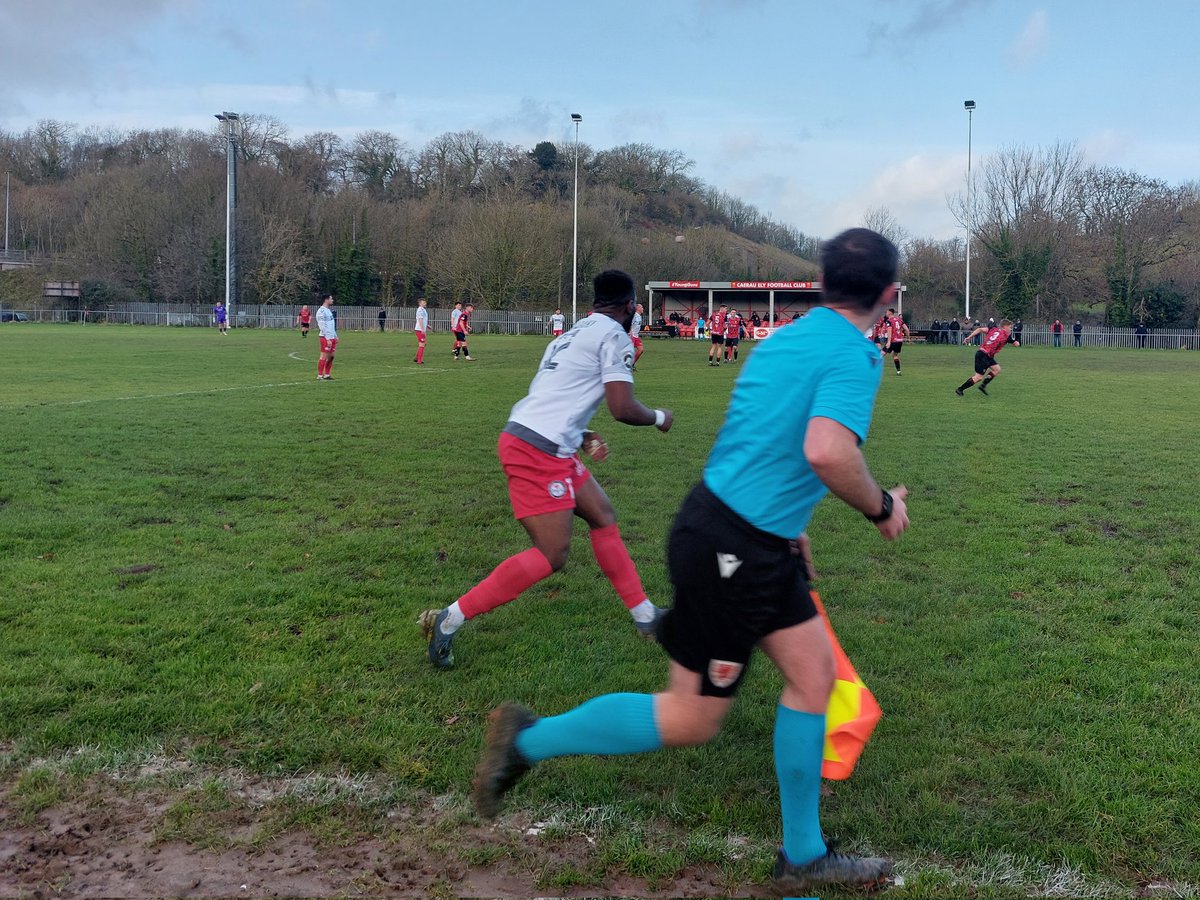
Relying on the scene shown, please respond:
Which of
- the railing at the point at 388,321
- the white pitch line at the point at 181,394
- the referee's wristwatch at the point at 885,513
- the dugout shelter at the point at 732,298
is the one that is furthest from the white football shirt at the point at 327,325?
the dugout shelter at the point at 732,298

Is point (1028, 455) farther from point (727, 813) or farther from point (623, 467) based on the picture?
point (727, 813)

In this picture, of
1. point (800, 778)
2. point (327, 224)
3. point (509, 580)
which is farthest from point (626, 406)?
point (327, 224)

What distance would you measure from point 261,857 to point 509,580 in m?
1.80

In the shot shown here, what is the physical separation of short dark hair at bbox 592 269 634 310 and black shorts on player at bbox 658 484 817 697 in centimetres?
217

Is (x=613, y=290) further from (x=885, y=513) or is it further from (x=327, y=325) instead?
(x=327, y=325)

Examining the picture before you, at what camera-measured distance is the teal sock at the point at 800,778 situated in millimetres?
2975

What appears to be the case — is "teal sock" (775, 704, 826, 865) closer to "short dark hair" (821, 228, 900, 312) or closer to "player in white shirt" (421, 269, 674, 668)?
"short dark hair" (821, 228, 900, 312)

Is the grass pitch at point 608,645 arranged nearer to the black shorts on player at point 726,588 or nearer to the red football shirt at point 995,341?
the black shorts on player at point 726,588

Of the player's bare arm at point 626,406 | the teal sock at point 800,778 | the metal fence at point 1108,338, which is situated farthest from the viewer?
the metal fence at point 1108,338

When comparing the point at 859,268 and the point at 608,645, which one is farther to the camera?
the point at 608,645

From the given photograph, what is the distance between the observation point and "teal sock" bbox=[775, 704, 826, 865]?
297 centimetres

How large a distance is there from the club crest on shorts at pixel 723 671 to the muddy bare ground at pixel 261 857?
2.19 feet

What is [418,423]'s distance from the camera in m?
13.8

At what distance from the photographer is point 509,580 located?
4.68 meters
